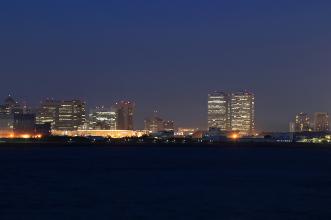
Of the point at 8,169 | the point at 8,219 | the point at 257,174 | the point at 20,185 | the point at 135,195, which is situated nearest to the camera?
the point at 8,219

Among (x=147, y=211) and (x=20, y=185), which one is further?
(x=20, y=185)

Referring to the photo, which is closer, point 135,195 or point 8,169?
point 135,195

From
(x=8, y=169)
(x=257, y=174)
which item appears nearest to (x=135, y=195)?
(x=257, y=174)

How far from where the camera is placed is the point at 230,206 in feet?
164

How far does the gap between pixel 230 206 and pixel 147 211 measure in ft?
17.3

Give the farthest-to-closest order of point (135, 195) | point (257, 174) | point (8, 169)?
point (8, 169) → point (257, 174) → point (135, 195)

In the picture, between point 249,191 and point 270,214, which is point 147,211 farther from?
point 249,191

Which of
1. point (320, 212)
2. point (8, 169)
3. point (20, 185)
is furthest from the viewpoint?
point (8, 169)

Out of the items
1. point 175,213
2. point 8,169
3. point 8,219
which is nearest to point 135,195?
point 175,213

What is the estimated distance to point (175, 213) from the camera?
46688 mm

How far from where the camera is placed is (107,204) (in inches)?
1966

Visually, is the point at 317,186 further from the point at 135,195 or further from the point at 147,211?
the point at 147,211

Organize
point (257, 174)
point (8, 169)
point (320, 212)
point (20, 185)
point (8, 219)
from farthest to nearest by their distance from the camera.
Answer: point (8, 169)
point (257, 174)
point (20, 185)
point (320, 212)
point (8, 219)

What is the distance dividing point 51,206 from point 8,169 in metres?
36.3
